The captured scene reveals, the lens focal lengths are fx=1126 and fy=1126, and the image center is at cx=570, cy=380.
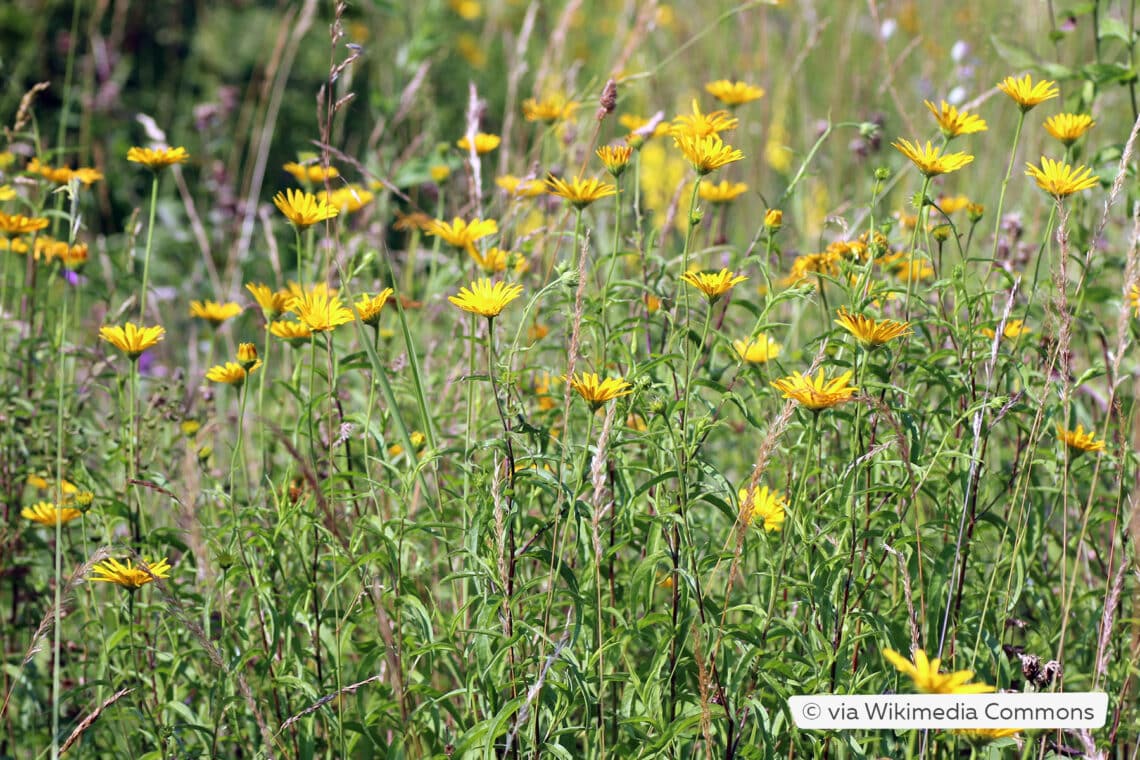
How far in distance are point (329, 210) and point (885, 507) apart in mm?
811

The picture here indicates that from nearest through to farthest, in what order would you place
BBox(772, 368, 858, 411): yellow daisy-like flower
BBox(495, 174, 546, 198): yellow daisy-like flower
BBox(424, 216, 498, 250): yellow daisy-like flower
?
1. BBox(772, 368, 858, 411): yellow daisy-like flower
2. BBox(424, 216, 498, 250): yellow daisy-like flower
3. BBox(495, 174, 546, 198): yellow daisy-like flower

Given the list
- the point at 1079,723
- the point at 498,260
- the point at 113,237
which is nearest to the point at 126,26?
the point at 113,237

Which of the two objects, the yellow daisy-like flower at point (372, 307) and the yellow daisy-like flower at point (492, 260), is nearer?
the yellow daisy-like flower at point (372, 307)

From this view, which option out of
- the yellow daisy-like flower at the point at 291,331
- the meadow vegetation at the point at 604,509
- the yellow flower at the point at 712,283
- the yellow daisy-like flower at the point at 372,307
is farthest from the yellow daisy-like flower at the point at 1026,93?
the yellow daisy-like flower at the point at 291,331

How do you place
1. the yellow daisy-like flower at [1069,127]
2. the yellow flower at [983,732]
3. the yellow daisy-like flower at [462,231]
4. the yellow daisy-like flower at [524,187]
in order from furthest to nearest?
the yellow daisy-like flower at [524,187] → the yellow daisy-like flower at [462,231] → the yellow daisy-like flower at [1069,127] → the yellow flower at [983,732]

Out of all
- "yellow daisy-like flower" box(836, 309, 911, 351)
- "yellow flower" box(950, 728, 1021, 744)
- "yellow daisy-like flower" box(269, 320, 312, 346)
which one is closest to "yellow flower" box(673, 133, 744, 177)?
"yellow daisy-like flower" box(836, 309, 911, 351)

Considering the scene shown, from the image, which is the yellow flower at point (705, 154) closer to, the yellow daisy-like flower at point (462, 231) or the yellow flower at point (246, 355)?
the yellow daisy-like flower at point (462, 231)

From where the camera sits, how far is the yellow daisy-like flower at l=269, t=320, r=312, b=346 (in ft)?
4.80

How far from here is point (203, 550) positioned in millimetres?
1119

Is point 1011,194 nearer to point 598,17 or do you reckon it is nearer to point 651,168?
point 651,168

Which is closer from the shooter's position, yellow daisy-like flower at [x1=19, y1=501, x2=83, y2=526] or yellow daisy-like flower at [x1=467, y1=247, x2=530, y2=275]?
yellow daisy-like flower at [x1=19, y1=501, x2=83, y2=526]

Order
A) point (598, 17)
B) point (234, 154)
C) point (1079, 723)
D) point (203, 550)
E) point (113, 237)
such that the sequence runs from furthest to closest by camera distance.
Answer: point (598, 17) < point (113, 237) < point (234, 154) < point (1079, 723) < point (203, 550)

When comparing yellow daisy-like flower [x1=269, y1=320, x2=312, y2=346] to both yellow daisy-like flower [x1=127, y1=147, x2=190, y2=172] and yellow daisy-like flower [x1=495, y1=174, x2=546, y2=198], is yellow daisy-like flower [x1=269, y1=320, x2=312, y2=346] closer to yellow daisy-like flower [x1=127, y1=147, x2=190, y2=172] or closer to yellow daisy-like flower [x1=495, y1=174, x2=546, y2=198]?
yellow daisy-like flower [x1=127, y1=147, x2=190, y2=172]

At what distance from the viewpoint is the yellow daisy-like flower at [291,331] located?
57.6 inches
